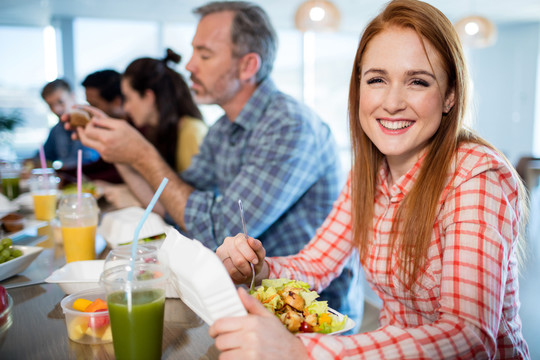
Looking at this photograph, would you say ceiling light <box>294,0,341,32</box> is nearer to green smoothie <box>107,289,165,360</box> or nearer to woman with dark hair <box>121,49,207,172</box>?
woman with dark hair <box>121,49,207,172</box>

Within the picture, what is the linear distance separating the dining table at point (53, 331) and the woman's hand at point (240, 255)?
0.45 ft

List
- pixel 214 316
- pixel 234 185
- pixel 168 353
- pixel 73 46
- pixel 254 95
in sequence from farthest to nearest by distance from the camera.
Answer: pixel 73 46
pixel 254 95
pixel 234 185
pixel 168 353
pixel 214 316

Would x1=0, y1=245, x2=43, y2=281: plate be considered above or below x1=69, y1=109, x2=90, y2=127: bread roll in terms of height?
below

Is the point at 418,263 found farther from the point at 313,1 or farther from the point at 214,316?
the point at 313,1

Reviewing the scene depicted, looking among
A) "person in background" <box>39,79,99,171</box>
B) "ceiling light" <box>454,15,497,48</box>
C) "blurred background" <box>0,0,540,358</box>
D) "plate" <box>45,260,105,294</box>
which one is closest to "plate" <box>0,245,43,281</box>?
"plate" <box>45,260,105,294</box>

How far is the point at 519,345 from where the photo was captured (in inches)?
38.7

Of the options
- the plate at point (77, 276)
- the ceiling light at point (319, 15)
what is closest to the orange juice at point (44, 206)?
the plate at point (77, 276)

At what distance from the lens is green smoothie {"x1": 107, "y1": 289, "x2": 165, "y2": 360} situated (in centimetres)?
69

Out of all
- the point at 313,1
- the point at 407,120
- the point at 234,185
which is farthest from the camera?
the point at 313,1

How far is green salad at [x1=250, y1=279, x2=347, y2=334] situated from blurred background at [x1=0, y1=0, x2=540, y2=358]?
15.3 feet

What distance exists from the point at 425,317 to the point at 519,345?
20 cm

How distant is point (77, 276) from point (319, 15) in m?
3.47

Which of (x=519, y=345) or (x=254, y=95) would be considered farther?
(x=254, y=95)

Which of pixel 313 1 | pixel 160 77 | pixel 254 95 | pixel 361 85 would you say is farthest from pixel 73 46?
pixel 361 85
